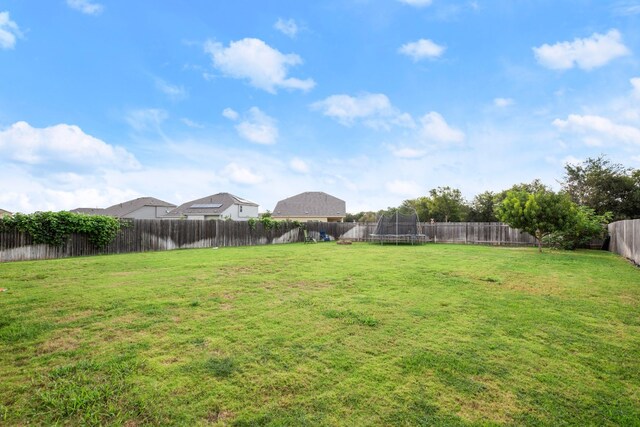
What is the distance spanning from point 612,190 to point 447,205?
37.9 feet

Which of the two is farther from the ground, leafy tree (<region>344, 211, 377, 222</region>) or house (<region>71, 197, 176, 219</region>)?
house (<region>71, 197, 176, 219</region>)

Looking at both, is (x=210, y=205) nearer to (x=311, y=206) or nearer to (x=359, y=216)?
(x=311, y=206)

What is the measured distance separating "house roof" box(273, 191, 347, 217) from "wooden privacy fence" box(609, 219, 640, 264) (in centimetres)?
2767

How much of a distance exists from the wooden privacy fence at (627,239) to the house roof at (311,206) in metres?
27.7

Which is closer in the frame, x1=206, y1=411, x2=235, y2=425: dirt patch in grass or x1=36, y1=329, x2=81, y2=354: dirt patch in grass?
x1=206, y1=411, x2=235, y2=425: dirt patch in grass

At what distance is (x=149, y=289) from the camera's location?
5.29 meters

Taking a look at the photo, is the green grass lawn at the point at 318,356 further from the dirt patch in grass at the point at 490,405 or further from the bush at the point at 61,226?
the bush at the point at 61,226

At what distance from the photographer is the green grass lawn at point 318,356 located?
1.94 m

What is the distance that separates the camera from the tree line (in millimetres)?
12742

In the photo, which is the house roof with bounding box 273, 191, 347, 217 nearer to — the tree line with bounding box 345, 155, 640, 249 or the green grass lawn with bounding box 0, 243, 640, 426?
the tree line with bounding box 345, 155, 640, 249

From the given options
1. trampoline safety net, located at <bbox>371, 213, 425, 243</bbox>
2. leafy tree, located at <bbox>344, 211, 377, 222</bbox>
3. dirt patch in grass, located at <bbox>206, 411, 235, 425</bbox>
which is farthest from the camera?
leafy tree, located at <bbox>344, 211, 377, 222</bbox>

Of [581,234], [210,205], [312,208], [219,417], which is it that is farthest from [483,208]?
[219,417]

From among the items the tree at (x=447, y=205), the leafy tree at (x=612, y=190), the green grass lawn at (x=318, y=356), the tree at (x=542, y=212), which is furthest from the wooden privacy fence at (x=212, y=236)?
the tree at (x=447, y=205)

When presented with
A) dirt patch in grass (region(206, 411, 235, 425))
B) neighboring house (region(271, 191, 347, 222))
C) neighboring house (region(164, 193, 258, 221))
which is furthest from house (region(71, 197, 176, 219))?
dirt patch in grass (region(206, 411, 235, 425))
